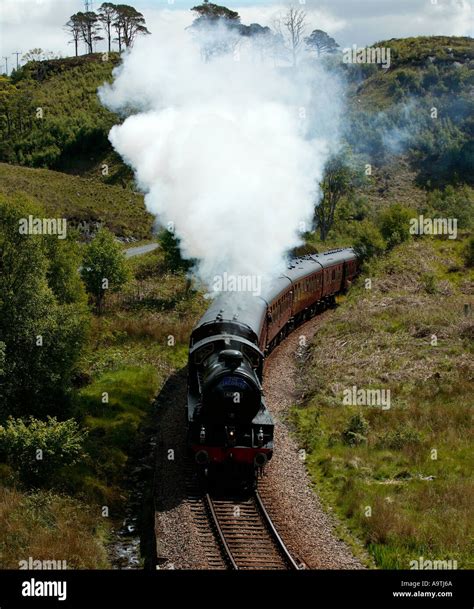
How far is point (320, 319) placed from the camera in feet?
133

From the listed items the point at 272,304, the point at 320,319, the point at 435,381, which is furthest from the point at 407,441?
the point at 320,319

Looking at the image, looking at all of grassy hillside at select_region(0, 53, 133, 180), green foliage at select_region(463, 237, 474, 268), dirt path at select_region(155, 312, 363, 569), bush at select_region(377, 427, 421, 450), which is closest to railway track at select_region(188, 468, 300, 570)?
dirt path at select_region(155, 312, 363, 569)

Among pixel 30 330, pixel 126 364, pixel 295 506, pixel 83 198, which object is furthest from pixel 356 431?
pixel 83 198

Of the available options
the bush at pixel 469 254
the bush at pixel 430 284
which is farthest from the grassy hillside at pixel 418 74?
the bush at pixel 430 284

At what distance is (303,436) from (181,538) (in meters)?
8.02

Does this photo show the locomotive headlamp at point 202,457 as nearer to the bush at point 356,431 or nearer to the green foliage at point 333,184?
the bush at point 356,431

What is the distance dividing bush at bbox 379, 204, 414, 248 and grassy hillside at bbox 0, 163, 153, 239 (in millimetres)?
25922

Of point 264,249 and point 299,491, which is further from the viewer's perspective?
point 264,249

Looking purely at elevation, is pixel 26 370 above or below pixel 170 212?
below

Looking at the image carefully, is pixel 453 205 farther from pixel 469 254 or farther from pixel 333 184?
pixel 469 254

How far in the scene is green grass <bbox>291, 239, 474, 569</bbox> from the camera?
55.7 ft

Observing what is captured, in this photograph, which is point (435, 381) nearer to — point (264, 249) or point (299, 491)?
point (264, 249)

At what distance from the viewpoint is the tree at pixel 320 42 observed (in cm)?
10068

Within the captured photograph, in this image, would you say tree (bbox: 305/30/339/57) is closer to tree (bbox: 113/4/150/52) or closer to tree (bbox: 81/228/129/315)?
tree (bbox: 113/4/150/52)
